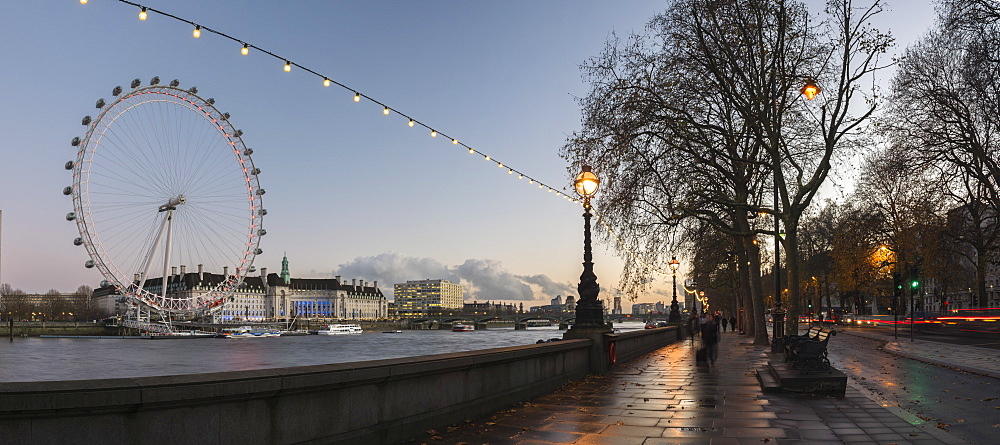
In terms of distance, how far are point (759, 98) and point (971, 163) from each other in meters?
21.3

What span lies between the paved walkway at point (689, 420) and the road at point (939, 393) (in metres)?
0.45

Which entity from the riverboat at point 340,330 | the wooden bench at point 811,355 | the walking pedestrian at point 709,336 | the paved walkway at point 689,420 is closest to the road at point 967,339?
the walking pedestrian at point 709,336

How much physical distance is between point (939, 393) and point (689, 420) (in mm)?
6481

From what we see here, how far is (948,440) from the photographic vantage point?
8430 mm

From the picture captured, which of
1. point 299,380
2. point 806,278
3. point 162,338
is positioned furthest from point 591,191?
point 162,338

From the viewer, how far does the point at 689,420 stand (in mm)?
10312

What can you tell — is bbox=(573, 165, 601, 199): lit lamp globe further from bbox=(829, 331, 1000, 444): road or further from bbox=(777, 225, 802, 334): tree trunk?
bbox=(777, 225, 802, 334): tree trunk

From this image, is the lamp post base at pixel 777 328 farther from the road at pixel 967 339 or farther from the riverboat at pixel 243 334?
the riverboat at pixel 243 334

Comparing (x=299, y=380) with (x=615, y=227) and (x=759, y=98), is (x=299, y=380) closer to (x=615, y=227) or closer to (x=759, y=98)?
(x=759, y=98)

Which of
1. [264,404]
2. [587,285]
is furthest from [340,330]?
[264,404]

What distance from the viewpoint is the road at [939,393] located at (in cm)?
973

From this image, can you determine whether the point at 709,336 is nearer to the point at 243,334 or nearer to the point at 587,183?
the point at 587,183

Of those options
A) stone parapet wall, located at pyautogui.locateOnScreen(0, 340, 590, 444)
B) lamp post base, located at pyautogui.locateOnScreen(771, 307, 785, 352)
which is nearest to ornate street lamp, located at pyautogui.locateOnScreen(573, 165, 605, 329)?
stone parapet wall, located at pyautogui.locateOnScreen(0, 340, 590, 444)

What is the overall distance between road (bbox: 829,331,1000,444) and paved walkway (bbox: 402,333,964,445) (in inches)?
17.5
